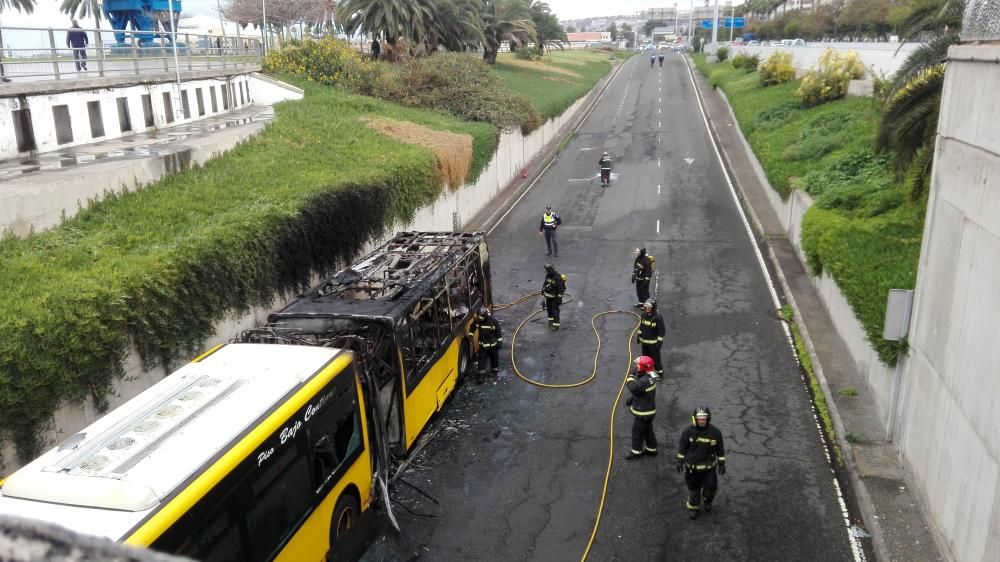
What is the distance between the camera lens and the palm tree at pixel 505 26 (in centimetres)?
6112

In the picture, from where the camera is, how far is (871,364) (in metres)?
13.4

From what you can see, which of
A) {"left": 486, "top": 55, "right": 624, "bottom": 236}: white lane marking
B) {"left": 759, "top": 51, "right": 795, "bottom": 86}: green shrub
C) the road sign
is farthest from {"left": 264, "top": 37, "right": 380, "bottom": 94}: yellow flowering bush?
the road sign

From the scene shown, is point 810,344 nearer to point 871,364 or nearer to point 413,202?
point 871,364

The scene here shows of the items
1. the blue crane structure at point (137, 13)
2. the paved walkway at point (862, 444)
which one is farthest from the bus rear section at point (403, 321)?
the blue crane structure at point (137, 13)

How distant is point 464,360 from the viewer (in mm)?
14930

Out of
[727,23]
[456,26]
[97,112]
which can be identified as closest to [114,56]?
[97,112]

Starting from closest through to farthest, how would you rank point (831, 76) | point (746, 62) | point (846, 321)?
point (846, 321) < point (831, 76) < point (746, 62)

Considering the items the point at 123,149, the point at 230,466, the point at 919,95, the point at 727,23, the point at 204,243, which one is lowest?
the point at 230,466

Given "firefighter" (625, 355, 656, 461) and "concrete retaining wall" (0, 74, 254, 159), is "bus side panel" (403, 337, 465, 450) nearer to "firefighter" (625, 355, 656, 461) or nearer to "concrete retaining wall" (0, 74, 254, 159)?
"firefighter" (625, 355, 656, 461)

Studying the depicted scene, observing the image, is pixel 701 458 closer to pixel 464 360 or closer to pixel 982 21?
pixel 464 360

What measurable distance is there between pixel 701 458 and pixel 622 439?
2.57 meters

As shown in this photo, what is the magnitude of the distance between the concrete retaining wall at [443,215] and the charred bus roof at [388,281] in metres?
2.06

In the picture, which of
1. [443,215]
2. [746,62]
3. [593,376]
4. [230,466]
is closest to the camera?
[230,466]

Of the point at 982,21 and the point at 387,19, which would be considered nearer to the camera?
the point at 982,21
